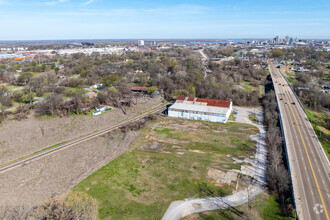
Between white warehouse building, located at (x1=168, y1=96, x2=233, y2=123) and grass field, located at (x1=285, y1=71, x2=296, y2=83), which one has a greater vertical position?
grass field, located at (x1=285, y1=71, x2=296, y2=83)

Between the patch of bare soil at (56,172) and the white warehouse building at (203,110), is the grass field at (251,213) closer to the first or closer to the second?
the patch of bare soil at (56,172)

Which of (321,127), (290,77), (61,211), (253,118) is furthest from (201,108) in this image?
(290,77)

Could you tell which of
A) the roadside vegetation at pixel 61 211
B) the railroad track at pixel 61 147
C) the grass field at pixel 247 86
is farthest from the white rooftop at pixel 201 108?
the roadside vegetation at pixel 61 211

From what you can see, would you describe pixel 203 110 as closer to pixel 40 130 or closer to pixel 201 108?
pixel 201 108

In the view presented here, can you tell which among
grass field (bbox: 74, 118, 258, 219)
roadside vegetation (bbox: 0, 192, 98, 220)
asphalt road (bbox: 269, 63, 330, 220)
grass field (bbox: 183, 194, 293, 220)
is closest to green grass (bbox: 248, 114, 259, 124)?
grass field (bbox: 74, 118, 258, 219)

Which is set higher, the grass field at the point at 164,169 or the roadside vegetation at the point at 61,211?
the roadside vegetation at the point at 61,211

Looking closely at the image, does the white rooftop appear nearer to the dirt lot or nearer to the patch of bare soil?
the dirt lot
